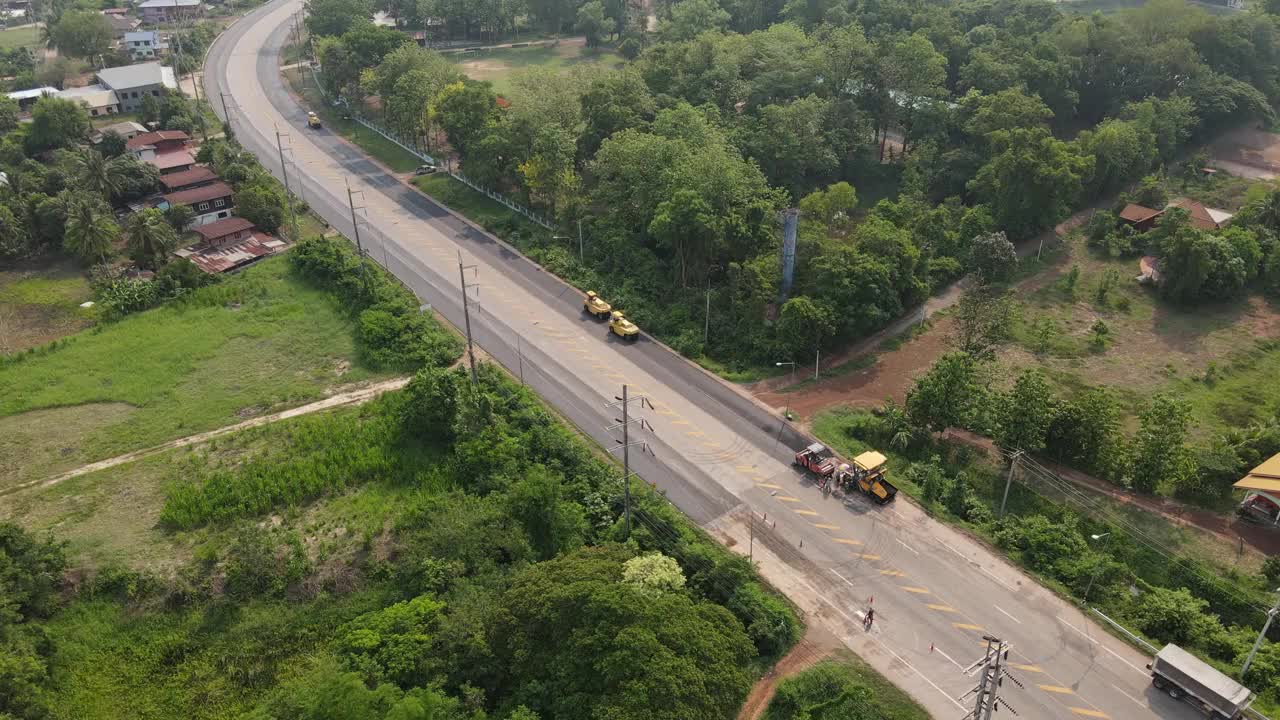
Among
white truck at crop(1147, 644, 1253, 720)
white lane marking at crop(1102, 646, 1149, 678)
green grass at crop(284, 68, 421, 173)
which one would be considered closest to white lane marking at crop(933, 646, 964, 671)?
white lane marking at crop(1102, 646, 1149, 678)

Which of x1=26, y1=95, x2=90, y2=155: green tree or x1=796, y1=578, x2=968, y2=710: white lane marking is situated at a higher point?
x1=26, y1=95, x2=90, y2=155: green tree

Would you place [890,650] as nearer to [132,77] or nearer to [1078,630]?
[1078,630]

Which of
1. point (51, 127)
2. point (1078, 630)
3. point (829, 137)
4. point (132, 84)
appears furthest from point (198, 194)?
point (1078, 630)

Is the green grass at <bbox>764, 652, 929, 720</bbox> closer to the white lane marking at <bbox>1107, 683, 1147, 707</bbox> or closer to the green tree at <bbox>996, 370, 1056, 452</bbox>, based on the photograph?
the white lane marking at <bbox>1107, 683, 1147, 707</bbox>

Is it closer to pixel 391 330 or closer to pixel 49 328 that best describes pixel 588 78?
pixel 391 330

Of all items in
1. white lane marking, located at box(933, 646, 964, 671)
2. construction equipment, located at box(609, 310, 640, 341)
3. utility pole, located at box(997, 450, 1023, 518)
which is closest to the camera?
white lane marking, located at box(933, 646, 964, 671)

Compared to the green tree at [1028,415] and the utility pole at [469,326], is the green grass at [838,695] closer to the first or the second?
the green tree at [1028,415]

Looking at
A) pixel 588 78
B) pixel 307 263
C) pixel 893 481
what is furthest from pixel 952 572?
pixel 588 78
